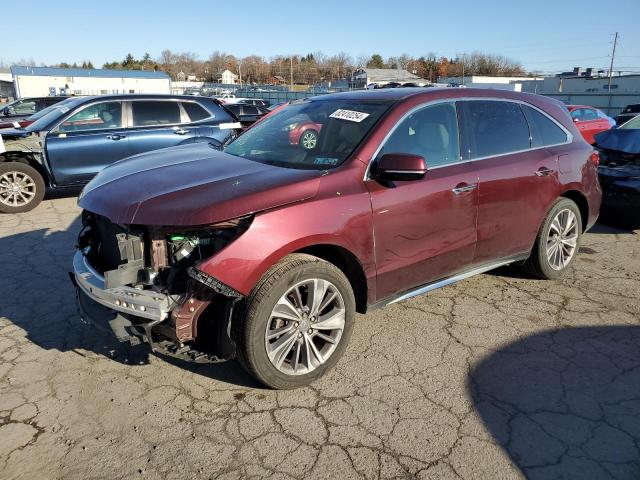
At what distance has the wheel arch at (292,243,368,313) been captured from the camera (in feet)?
10.4

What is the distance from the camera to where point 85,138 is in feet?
25.5

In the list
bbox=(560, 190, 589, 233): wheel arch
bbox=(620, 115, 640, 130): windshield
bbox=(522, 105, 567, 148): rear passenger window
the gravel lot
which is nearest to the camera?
the gravel lot

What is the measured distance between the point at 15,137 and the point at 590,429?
8.11 m

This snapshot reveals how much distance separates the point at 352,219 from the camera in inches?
124

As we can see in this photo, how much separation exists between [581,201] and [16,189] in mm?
7692

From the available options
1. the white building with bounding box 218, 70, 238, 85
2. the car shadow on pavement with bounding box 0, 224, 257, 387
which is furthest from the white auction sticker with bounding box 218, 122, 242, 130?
the white building with bounding box 218, 70, 238, 85

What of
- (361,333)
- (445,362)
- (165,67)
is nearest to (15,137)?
(361,333)

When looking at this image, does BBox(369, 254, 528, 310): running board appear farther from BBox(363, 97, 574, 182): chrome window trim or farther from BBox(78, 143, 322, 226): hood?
BBox(78, 143, 322, 226): hood

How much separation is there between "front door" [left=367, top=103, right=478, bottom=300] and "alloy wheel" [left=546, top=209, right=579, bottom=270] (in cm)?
127

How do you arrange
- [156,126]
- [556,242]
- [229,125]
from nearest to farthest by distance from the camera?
[556,242]
[156,126]
[229,125]

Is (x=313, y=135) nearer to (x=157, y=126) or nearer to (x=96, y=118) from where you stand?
(x=157, y=126)

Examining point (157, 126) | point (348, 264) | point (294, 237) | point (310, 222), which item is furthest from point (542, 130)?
point (157, 126)

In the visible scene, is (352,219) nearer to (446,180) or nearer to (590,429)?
(446,180)

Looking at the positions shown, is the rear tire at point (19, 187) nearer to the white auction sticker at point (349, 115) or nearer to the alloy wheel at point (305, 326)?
the white auction sticker at point (349, 115)
